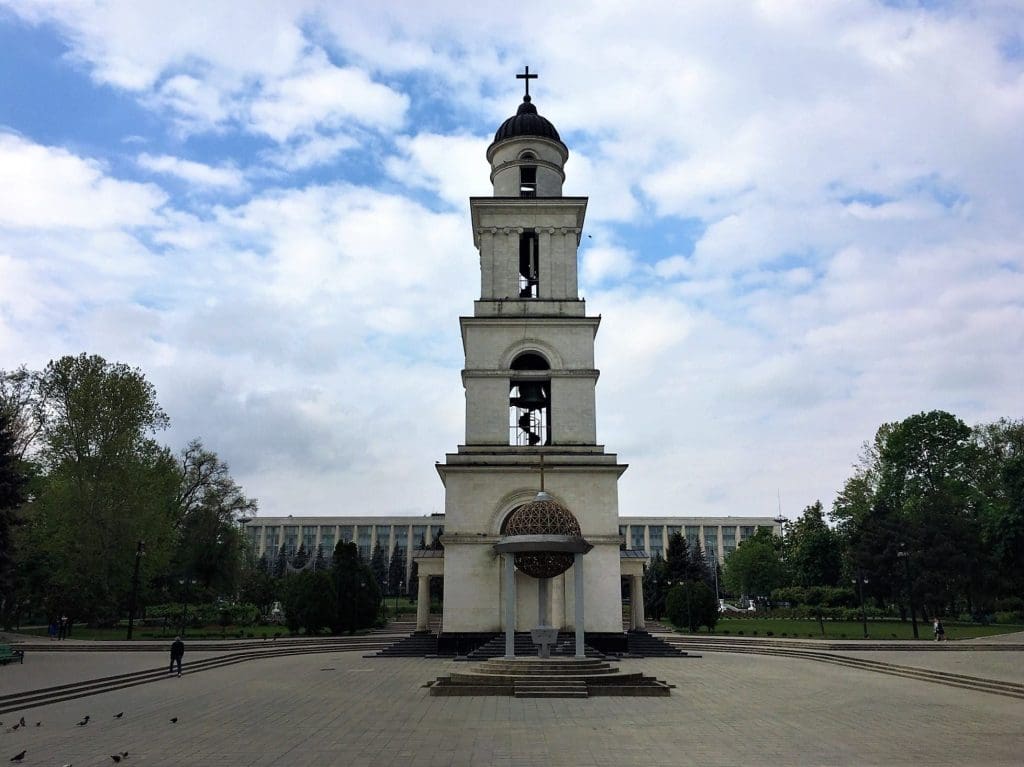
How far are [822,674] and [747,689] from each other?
574 centimetres

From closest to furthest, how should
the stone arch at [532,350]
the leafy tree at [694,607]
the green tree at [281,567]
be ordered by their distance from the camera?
the stone arch at [532,350], the leafy tree at [694,607], the green tree at [281,567]

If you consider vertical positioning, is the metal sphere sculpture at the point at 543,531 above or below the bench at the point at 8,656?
above

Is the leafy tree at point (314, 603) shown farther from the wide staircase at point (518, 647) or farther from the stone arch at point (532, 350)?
the stone arch at point (532, 350)

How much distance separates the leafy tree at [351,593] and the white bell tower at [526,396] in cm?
1391

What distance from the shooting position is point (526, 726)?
13.1m

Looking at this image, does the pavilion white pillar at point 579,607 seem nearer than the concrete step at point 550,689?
No

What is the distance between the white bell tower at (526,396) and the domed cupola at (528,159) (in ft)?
0.15

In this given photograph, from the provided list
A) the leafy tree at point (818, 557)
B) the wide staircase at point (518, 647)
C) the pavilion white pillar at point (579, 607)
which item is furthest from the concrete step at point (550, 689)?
the leafy tree at point (818, 557)

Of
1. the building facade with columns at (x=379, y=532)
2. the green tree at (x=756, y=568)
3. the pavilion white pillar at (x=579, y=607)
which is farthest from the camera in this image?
the building facade with columns at (x=379, y=532)

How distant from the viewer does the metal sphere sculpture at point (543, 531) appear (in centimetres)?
1992

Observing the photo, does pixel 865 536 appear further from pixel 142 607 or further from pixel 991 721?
pixel 142 607

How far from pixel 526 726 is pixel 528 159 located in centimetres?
2366

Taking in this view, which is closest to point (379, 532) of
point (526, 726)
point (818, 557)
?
point (818, 557)

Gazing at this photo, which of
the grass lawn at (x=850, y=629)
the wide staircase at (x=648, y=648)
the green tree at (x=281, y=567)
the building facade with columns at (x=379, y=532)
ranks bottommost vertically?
the grass lawn at (x=850, y=629)
